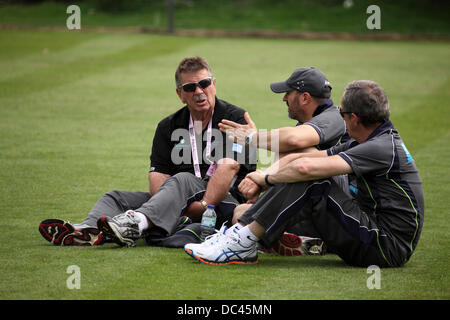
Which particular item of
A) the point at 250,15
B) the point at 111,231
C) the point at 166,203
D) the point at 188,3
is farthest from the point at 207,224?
the point at 188,3

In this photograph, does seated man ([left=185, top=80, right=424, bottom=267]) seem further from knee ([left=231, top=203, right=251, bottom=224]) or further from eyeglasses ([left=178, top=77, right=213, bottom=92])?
eyeglasses ([left=178, top=77, right=213, bottom=92])

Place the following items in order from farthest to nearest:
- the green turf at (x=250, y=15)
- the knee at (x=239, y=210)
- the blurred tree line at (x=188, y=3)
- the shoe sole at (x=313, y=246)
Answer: the blurred tree line at (x=188, y=3) → the green turf at (x=250, y=15) → the knee at (x=239, y=210) → the shoe sole at (x=313, y=246)

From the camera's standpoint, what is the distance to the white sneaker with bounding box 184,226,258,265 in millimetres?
5508

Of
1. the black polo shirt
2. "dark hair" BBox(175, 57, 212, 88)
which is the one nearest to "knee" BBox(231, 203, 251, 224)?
the black polo shirt

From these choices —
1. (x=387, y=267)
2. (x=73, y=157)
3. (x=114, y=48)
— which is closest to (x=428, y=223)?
(x=387, y=267)

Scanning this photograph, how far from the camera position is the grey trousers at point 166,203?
19.8ft

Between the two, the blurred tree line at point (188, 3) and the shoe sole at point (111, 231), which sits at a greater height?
the blurred tree line at point (188, 3)

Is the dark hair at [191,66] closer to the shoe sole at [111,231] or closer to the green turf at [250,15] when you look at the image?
the shoe sole at [111,231]

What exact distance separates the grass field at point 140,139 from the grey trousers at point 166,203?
261 mm

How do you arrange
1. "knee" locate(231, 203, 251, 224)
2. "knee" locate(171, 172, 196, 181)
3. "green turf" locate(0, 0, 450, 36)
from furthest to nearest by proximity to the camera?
"green turf" locate(0, 0, 450, 36)
"knee" locate(171, 172, 196, 181)
"knee" locate(231, 203, 251, 224)

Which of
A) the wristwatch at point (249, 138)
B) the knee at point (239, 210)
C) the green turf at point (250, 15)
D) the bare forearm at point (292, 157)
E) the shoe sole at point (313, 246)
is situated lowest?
the shoe sole at point (313, 246)

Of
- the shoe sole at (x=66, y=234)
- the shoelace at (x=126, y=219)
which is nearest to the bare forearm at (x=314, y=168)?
the shoelace at (x=126, y=219)

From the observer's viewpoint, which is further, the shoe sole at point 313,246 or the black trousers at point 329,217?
the shoe sole at point 313,246

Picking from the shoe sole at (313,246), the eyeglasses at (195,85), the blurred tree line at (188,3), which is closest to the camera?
the shoe sole at (313,246)
